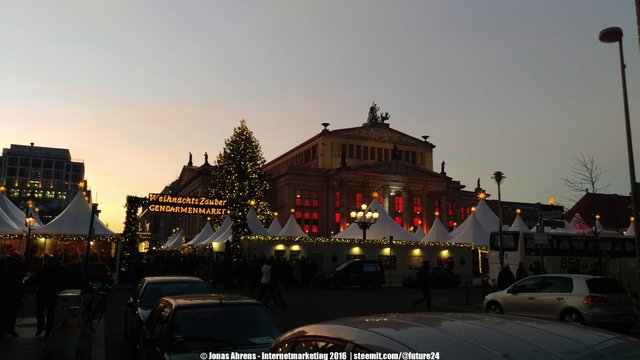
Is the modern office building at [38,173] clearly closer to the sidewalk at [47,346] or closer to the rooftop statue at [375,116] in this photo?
the rooftop statue at [375,116]

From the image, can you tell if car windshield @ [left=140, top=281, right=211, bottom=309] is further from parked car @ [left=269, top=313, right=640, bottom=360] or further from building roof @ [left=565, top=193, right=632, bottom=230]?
building roof @ [left=565, top=193, right=632, bottom=230]

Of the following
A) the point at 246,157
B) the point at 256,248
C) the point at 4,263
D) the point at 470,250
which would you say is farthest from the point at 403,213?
the point at 4,263

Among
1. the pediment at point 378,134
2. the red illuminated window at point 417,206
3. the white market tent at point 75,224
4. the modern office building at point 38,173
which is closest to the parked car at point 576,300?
the white market tent at point 75,224

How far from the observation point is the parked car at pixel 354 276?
34.3m

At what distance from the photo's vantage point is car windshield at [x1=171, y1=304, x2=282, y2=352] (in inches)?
235

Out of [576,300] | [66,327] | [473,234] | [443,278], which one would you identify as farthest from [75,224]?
[473,234]

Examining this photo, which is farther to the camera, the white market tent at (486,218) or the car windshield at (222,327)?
the white market tent at (486,218)

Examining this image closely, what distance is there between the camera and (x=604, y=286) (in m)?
13.9

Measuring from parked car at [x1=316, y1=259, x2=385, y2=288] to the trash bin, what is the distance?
24905mm

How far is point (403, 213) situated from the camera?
270 feet

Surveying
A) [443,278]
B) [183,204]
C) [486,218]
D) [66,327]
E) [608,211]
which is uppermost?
[608,211]

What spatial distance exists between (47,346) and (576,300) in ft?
43.4

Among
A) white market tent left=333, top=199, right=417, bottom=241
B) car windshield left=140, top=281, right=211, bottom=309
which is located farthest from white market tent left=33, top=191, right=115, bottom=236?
car windshield left=140, top=281, right=211, bottom=309

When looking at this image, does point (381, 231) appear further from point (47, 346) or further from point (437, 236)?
point (47, 346)
